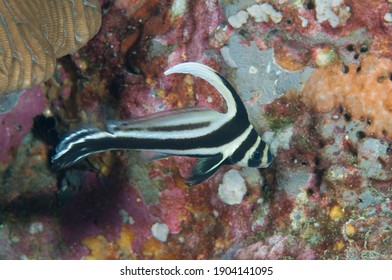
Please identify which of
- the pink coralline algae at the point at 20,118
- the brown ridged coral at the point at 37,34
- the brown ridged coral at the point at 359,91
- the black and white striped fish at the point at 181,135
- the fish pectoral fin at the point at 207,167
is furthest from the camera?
the pink coralline algae at the point at 20,118

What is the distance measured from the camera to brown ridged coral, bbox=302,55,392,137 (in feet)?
10.4

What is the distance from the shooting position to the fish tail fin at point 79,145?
8.68 ft

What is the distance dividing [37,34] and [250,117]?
5.88 ft

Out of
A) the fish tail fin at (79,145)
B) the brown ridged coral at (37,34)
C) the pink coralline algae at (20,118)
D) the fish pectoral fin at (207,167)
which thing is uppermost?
the brown ridged coral at (37,34)

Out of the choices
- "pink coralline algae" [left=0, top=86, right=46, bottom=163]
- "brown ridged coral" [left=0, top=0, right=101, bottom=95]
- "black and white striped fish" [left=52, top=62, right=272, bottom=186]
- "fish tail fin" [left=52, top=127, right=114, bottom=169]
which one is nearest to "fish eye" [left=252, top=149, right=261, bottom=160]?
"black and white striped fish" [left=52, top=62, right=272, bottom=186]

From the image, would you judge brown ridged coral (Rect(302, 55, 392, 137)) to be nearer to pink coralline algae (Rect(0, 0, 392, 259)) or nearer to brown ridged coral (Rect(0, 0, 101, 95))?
pink coralline algae (Rect(0, 0, 392, 259))

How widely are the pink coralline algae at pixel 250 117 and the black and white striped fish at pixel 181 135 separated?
0.18 meters

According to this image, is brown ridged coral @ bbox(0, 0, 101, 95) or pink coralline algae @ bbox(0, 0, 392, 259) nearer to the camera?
brown ridged coral @ bbox(0, 0, 101, 95)

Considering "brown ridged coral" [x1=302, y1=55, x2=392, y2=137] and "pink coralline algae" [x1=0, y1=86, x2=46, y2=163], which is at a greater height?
"brown ridged coral" [x1=302, y1=55, x2=392, y2=137]

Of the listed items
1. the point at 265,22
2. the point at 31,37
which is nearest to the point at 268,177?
the point at 265,22

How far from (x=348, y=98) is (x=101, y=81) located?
2.32 m

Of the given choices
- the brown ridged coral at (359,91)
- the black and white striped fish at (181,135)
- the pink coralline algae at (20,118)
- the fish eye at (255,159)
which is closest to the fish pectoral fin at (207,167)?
the black and white striped fish at (181,135)

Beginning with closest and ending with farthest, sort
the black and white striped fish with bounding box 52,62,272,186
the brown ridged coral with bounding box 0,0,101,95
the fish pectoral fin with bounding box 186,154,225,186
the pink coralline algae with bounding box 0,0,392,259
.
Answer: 1. the black and white striped fish with bounding box 52,62,272,186
2. the fish pectoral fin with bounding box 186,154,225,186
3. the brown ridged coral with bounding box 0,0,101,95
4. the pink coralline algae with bounding box 0,0,392,259

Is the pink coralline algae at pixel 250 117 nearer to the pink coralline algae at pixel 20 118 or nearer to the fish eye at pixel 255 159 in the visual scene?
the pink coralline algae at pixel 20 118
